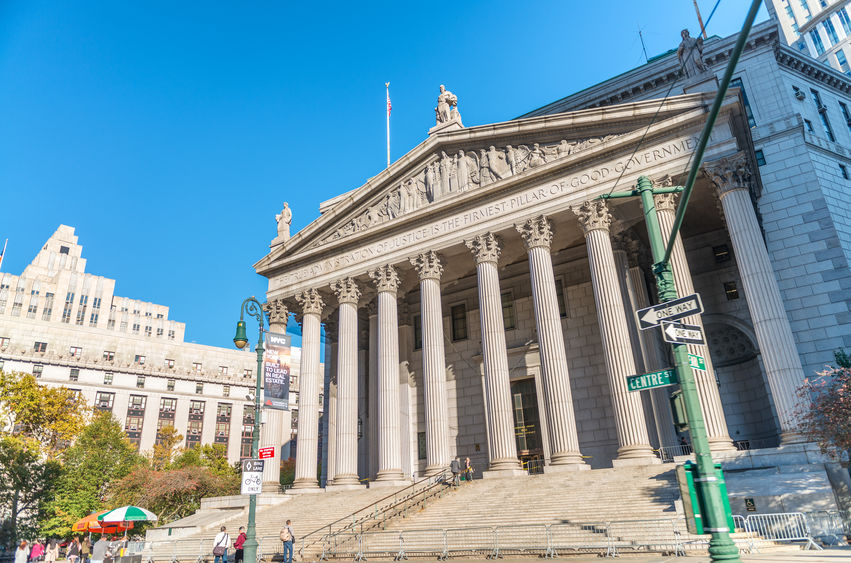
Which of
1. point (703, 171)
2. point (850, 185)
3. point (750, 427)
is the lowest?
point (750, 427)

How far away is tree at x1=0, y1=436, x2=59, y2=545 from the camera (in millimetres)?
43156

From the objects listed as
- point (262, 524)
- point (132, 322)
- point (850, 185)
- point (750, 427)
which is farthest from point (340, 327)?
point (132, 322)

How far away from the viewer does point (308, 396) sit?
3403cm

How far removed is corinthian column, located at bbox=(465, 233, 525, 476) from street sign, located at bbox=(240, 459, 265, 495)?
11910 millimetres

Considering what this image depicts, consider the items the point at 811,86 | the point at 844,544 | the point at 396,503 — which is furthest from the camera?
the point at 811,86

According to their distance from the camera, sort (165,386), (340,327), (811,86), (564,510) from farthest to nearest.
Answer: (165,386) < (811,86) < (340,327) < (564,510)

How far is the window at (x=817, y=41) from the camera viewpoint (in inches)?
3161

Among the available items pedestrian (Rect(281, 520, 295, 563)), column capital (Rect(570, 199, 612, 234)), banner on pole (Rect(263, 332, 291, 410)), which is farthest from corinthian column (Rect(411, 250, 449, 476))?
pedestrian (Rect(281, 520, 295, 563))

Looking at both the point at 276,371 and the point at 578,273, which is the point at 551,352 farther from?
the point at 276,371

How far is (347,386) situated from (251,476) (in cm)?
1538

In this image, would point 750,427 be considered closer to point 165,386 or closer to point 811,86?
point 811,86

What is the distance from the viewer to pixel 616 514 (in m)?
17.8

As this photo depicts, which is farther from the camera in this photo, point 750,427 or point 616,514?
point 750,427

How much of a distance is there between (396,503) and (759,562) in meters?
14.6
